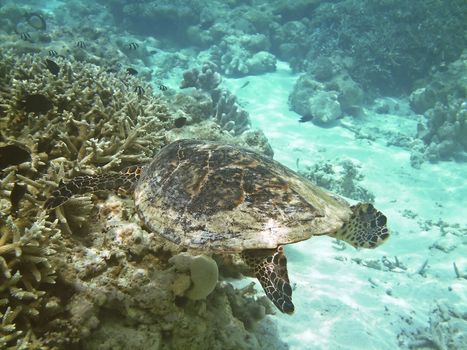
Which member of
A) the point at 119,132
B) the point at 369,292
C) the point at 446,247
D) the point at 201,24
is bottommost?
the point at 446,247

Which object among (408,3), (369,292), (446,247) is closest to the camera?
(369,292)

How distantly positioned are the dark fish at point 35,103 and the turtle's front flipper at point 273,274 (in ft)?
9.64

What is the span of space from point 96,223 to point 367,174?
32.5ft

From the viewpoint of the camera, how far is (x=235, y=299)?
353 cm

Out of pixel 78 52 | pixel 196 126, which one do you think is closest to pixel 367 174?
pixel 196 126

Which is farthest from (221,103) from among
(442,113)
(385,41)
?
(385,41)

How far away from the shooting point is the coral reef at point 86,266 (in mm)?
2330

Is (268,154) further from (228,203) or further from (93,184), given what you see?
(93,184)

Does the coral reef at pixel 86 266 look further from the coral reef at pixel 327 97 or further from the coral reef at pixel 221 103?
the coral reef at pixel 327 97

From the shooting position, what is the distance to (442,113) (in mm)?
12992

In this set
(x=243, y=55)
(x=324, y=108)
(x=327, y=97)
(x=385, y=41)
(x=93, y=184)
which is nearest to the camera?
(x=93, y=184)

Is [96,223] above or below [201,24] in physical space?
below

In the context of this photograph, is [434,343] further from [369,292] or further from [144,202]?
[144,202]

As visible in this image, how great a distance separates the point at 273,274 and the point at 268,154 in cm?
511
